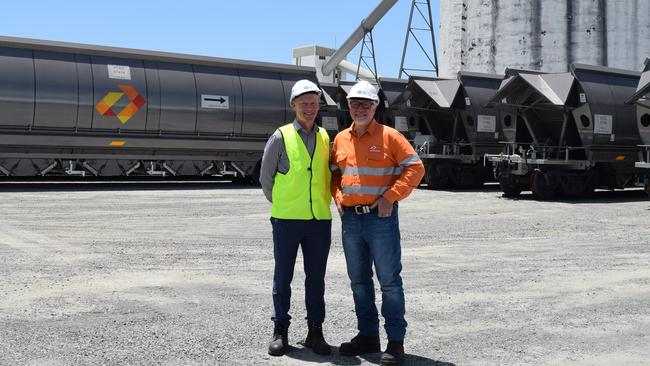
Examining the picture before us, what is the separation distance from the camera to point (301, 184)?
5273 mm

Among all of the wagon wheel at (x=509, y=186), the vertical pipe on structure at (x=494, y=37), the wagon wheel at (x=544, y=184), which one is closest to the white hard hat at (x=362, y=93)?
the wagon wheel at (x=544, y=184)

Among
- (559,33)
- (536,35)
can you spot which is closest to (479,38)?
(536,35)

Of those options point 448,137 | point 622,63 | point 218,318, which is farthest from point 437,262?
point 622,63

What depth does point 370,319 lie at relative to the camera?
5.29m

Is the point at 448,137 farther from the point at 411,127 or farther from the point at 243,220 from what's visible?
the point at 243,220

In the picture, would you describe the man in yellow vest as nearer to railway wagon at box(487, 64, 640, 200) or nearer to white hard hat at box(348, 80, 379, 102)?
white hard hat at box(348, 80, 379, 102)

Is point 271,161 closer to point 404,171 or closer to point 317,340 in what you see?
point 404,171

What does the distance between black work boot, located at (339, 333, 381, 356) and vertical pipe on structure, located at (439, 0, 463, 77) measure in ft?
135

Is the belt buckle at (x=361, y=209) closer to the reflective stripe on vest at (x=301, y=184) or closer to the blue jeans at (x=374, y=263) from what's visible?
the blue jeans at (x=374, y=263)

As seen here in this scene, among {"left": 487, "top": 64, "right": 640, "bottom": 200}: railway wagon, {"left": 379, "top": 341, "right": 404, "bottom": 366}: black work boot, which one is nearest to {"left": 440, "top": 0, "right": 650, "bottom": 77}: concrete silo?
{"left": 487, "top": 64, "right": 640, "bottom": 200}: railway wagon

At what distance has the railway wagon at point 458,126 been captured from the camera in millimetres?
23391

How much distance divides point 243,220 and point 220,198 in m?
4.86

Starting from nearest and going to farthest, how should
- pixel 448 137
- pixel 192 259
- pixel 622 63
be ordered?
pixel 192 259 → pixel 448 137 → pixel 622 63

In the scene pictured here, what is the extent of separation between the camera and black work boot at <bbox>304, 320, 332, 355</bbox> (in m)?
5.23
